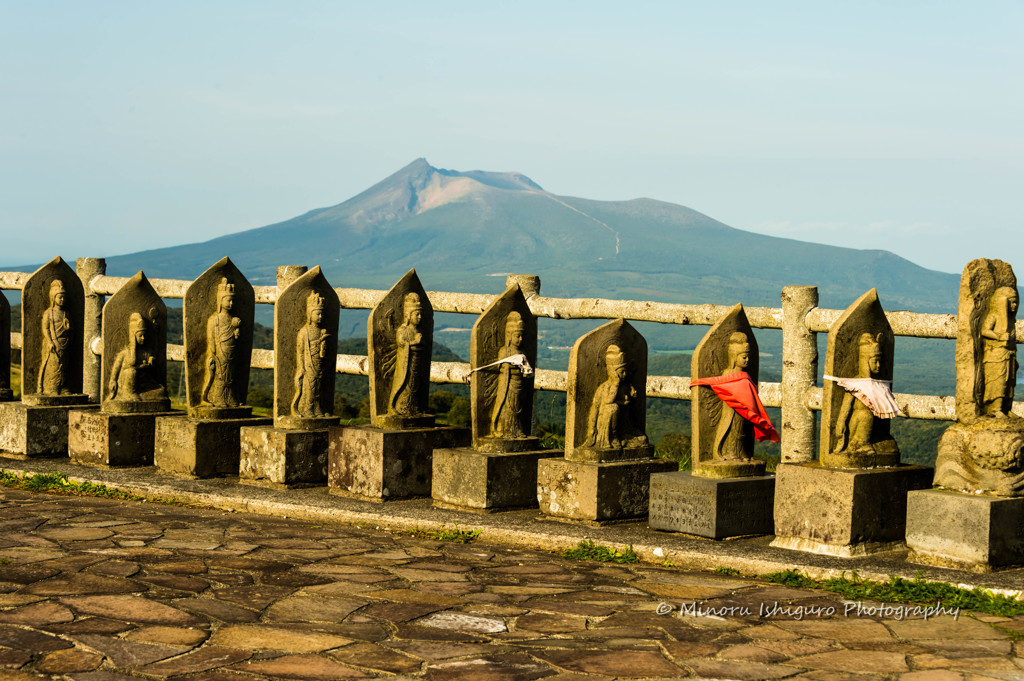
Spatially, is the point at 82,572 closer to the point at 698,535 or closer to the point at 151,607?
the point at 151,607

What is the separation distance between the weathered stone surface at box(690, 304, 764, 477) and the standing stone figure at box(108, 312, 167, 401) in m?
4.92

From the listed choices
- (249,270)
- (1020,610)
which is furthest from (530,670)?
(249,270)

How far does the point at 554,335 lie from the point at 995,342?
12119cm

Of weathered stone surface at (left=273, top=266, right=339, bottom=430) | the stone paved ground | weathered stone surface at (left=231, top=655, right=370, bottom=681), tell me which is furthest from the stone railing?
weathered stone surface at (left=231, top=655, right=370, bottom=681)

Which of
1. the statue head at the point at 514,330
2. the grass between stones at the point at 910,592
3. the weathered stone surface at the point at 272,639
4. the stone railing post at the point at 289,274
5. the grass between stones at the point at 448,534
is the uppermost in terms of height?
the stone railing post at the point at 289,274

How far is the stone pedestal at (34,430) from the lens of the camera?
10.3 m

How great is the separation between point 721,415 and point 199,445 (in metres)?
4.31

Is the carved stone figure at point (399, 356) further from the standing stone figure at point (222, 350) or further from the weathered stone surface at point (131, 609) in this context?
the weathered stone surface at point (131, 609)

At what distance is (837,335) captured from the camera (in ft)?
22.0

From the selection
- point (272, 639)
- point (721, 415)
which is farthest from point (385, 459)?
point (272, 639)

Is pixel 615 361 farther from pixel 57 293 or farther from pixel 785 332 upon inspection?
pixel 57 293

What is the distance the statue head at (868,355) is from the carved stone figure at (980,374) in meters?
0.46

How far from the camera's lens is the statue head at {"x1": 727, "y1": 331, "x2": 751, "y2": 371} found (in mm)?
7238

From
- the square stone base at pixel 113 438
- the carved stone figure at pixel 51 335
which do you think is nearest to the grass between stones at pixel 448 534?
the square stone base at pixel 113 438
